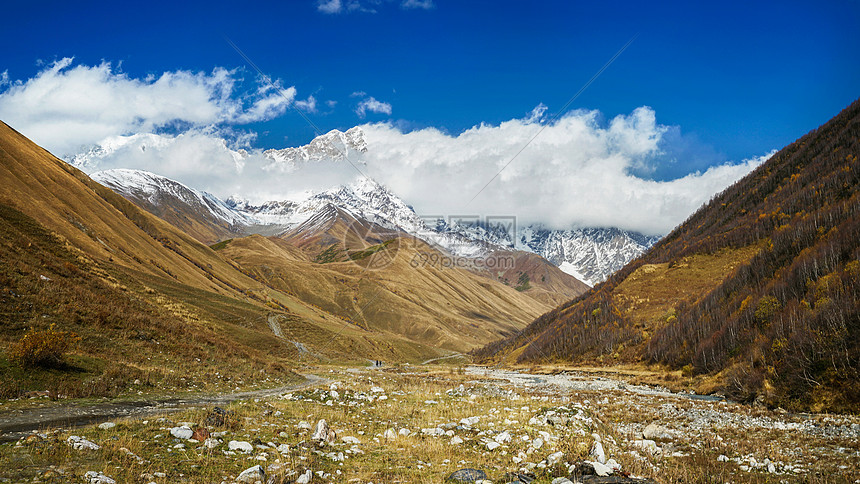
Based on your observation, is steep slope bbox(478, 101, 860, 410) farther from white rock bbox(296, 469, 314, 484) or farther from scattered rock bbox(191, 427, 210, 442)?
scattered rock bbox(191, 427, 210, 442)

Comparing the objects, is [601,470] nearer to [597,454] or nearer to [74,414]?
[597,454]

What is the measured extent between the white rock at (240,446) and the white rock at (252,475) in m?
2.64

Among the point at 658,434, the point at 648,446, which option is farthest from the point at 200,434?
the point at 658,434

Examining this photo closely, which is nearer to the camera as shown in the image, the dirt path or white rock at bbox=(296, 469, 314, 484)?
white rock at bbox=(296, 469, 314, 484)

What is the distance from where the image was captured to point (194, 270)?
377 feet

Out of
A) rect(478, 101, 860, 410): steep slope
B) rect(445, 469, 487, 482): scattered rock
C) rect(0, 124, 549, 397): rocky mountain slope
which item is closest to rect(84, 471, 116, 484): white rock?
rect(445, 469, 487, 482): scattered rock

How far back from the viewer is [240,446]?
13023mm

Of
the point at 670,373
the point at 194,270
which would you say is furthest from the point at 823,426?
the point at 194,270

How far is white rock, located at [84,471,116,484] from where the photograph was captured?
358 inches

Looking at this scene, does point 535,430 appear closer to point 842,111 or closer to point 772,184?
point 772,184

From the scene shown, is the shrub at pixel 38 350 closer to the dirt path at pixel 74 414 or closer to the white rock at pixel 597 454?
the dirt path at pixel 74 414

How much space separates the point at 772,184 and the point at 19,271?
525 ft

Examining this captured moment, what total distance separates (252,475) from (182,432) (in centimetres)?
493

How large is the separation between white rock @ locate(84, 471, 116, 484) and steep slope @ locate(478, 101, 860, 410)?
1523 inches
